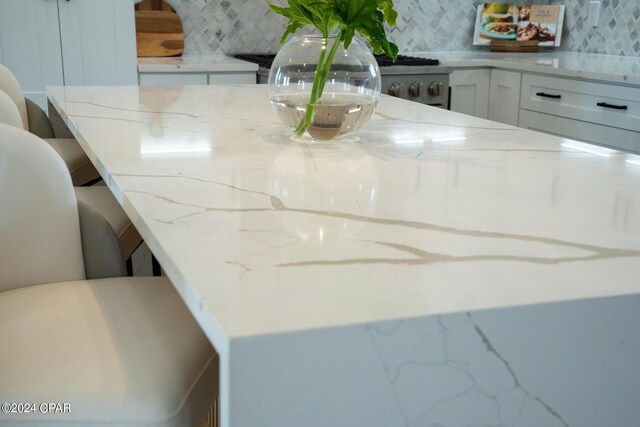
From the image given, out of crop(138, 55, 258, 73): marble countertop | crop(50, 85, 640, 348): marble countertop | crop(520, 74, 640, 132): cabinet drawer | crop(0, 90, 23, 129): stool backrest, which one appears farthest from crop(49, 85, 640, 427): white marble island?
crop(138, 55, 258, 73): marble countertop

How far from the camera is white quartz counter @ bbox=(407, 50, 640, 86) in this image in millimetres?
3387

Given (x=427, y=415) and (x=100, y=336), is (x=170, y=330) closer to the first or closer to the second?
(x=100, y=336)

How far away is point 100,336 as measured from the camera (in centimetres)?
111

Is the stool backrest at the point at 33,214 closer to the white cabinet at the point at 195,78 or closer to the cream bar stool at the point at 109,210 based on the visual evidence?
the cream bar stool at the point at 109,210

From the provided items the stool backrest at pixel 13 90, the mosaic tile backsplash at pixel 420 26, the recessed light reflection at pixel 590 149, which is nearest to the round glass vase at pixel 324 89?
the recessed light reflection at pixel 590 149

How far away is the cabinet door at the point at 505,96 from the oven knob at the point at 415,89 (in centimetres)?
57

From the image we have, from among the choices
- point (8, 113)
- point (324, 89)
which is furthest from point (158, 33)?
point (324, 89)

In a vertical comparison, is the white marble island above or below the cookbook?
below

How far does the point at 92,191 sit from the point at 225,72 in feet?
5.75

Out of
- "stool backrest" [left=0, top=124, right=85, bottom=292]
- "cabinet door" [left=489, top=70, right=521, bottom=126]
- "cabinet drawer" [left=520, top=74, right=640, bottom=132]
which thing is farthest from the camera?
"cabinet door" [left=489, top=70, right=521, bottom=126]

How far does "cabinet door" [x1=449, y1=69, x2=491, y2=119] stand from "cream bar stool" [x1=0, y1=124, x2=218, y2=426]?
10.3ft

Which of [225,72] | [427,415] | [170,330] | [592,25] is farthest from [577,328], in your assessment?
[592,25]

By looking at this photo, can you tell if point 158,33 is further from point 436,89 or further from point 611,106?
point 611,106

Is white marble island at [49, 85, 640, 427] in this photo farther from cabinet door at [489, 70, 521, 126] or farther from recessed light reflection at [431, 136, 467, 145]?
cabinet door at [489, 70, 521, 126]
